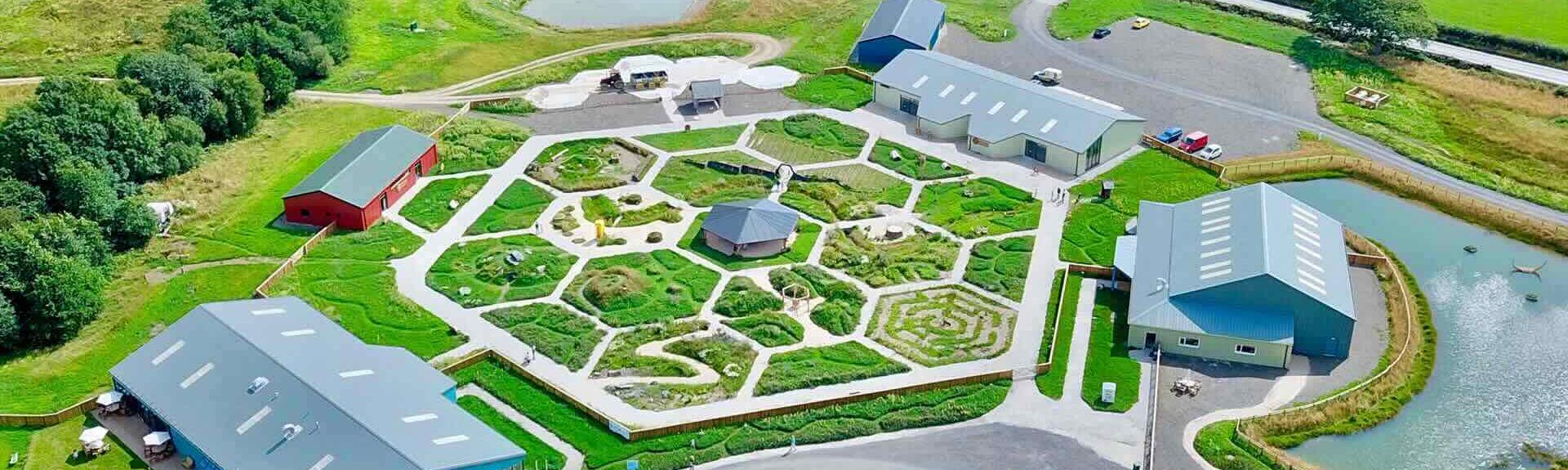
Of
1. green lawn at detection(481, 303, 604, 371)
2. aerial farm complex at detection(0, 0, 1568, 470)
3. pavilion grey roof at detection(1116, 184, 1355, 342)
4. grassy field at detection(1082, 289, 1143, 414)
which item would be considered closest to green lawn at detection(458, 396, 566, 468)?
aerial farm complex at detection(0, 0, 1568, 470)

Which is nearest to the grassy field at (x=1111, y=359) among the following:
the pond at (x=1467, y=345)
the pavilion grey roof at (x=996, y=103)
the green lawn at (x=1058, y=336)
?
the green lawn at (x=1058, y=336)

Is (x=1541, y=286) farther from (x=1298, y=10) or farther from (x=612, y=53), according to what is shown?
(x=612, y=53)

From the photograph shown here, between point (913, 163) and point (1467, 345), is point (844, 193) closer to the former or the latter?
point (913, 163)

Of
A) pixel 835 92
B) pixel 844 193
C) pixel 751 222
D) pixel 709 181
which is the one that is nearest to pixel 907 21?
pixel 835 92

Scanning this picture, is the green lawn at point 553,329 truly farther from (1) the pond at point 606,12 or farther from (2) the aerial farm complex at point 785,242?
(1) the pond at point 606,12

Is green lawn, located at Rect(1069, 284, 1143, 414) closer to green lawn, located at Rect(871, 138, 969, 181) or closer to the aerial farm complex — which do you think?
the aerial farm complex

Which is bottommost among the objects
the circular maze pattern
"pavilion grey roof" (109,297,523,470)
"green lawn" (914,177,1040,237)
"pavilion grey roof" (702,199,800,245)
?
"green lawn" (914,177,1040,237)
